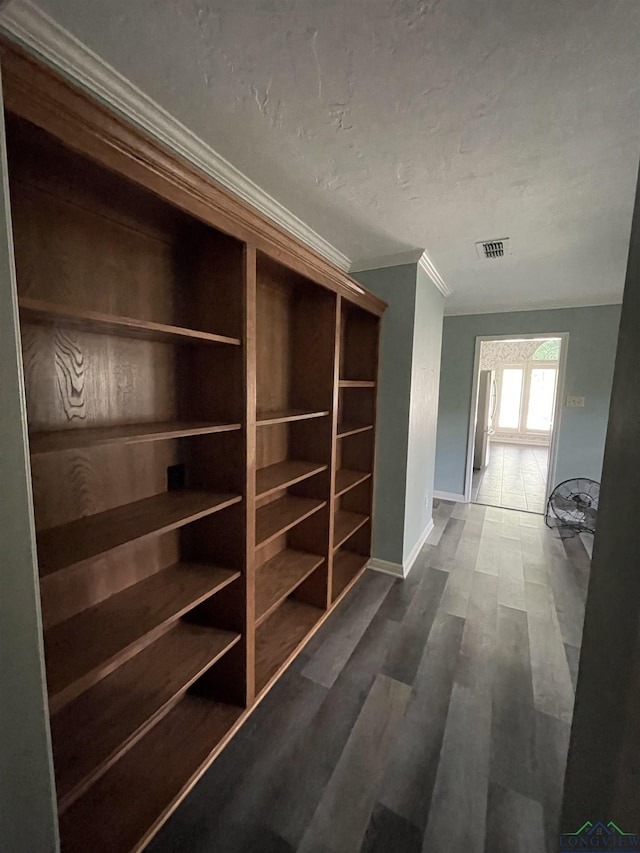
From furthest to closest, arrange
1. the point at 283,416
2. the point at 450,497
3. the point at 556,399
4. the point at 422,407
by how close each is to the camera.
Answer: the point at 450,497, the point at 556,399, the point at 422,407, the point at 283,416

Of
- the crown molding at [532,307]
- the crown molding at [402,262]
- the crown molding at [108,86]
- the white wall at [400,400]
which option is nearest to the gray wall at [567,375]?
the crown molding at [532,307]

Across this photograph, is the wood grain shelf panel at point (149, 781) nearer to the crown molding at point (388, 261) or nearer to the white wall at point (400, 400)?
the white wall at point (400, 400)

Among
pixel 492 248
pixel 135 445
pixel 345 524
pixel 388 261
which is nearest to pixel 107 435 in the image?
pixel 135 445

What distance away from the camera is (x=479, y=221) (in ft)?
6.51

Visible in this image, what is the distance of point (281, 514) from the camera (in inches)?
75.8

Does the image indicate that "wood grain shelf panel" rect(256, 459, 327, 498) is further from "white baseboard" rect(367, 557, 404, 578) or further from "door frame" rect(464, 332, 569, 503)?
"door frame" rect(464, 332, 569, 503)

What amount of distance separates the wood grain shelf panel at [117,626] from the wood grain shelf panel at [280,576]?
364 mm

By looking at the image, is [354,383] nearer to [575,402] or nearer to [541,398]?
[575,402]

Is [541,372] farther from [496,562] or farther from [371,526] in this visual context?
[371,526]

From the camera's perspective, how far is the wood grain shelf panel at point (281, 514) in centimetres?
168

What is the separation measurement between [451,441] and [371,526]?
2.25 metres

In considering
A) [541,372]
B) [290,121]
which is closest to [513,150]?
[290,121]

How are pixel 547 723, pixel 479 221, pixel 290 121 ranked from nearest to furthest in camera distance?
1. pixel 290 121
2. pixel 547 723
3. pixel 479 221

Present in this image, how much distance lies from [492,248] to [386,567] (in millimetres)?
2617
